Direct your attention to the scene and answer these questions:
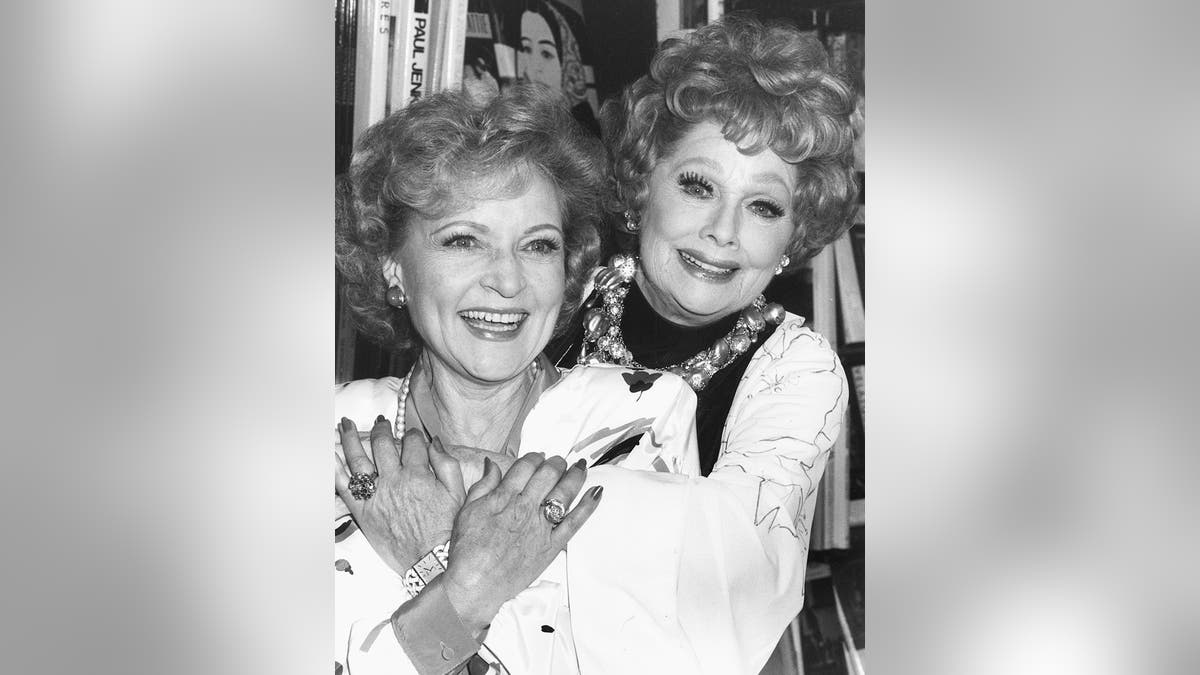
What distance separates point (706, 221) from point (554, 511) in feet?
2.09

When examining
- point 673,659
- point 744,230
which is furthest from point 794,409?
point 673,659

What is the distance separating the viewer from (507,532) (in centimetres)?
232

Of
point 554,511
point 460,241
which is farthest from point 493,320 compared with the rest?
point 554,511

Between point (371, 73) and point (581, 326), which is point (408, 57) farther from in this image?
point (581, 326)

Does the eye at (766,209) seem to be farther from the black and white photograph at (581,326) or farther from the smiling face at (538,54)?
the smiling face at (538,54)

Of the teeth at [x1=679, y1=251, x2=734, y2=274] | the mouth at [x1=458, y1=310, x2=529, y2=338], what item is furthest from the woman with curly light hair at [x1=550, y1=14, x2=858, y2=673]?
the mouth at [x1=458, y1=310, x2=529, y2=338]

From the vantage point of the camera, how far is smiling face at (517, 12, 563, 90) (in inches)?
93.6

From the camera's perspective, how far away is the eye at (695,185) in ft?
7.84

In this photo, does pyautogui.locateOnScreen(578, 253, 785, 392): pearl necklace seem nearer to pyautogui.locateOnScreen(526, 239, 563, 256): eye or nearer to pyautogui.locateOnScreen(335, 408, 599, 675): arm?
pyautogui.locateOnScreen(526, 239, 563, 256): eye

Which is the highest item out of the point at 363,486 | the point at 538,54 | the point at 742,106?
the point at 538,54

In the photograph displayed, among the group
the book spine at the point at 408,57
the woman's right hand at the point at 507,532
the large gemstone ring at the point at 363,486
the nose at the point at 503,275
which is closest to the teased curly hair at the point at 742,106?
the nose at the point at 503,275
